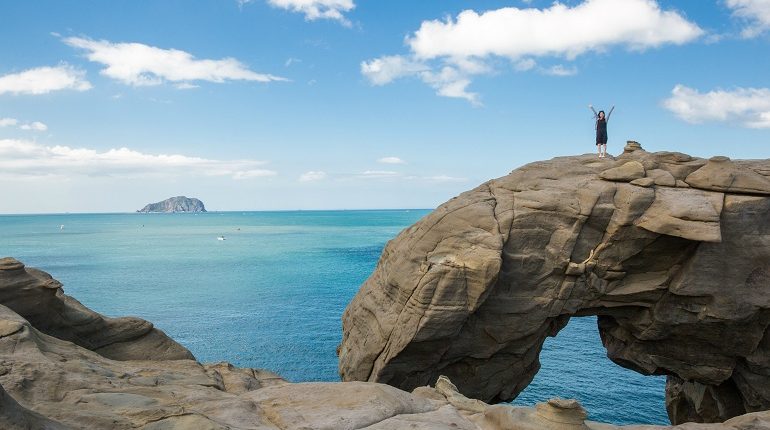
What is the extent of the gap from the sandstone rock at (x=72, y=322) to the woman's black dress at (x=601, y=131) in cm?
2000

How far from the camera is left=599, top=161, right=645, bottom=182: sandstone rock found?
22703mm

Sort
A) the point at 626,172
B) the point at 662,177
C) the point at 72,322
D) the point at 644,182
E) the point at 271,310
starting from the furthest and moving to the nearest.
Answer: the point at 271,310
the point at 626,172
the point at 662,177
the point at 644,182
the point at 72,322

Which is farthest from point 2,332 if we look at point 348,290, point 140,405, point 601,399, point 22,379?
point 348,290

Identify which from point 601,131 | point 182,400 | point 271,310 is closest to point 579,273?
point 601,131

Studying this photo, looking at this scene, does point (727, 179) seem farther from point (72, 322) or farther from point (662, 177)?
point (72, 322)

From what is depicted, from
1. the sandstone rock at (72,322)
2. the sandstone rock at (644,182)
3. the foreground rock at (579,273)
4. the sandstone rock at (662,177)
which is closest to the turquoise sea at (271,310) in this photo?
the foreground rock at (579,273)

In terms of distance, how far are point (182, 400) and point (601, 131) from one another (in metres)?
21.2

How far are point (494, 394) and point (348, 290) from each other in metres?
49.8

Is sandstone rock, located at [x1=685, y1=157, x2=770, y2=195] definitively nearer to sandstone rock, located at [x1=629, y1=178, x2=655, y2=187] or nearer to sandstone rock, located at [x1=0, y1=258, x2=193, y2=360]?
sandstone rock, located at [x1=629, y1=178, x2=655, y2=187]

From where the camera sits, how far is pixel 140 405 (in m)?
11.0

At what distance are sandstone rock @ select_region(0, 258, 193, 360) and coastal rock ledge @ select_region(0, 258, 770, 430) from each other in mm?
43

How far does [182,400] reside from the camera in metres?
12.2

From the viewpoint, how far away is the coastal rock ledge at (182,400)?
1015 centimetres

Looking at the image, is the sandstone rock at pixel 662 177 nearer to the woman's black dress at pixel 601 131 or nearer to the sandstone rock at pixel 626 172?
the sandstone rock at pixel 626 172
